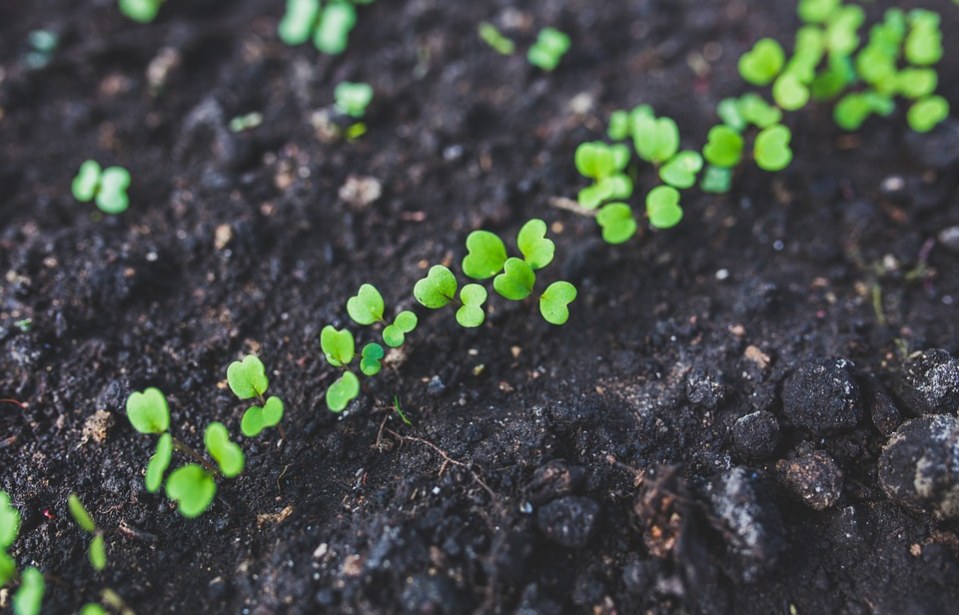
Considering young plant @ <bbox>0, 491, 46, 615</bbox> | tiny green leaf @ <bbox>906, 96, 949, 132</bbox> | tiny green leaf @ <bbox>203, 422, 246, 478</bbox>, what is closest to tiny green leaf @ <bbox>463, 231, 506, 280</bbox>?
tiny green leaf @ <bbox>203, 422, 246, 478</bbox>

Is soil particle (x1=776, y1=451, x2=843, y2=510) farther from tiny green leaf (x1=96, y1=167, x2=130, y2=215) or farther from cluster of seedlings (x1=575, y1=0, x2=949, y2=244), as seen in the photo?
tiny green leaf (x1=96, y1=167, x2=130, y2=215)

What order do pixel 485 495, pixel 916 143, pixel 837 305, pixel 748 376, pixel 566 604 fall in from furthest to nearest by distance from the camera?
pixel 916 143
pixel 837 305
pixel 748 376
pixel 485 495
pixel 566 604

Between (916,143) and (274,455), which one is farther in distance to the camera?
(916,143)

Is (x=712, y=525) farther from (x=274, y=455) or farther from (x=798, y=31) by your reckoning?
(x=798, y=31)

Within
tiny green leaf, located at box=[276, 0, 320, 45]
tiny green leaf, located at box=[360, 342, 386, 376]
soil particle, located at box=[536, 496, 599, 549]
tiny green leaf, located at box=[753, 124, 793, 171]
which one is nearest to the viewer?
soil particle, located at box=[536, 496, 599, 549]

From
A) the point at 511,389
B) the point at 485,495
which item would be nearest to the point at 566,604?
the point at 485,495

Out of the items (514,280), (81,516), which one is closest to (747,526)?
(514,280)
